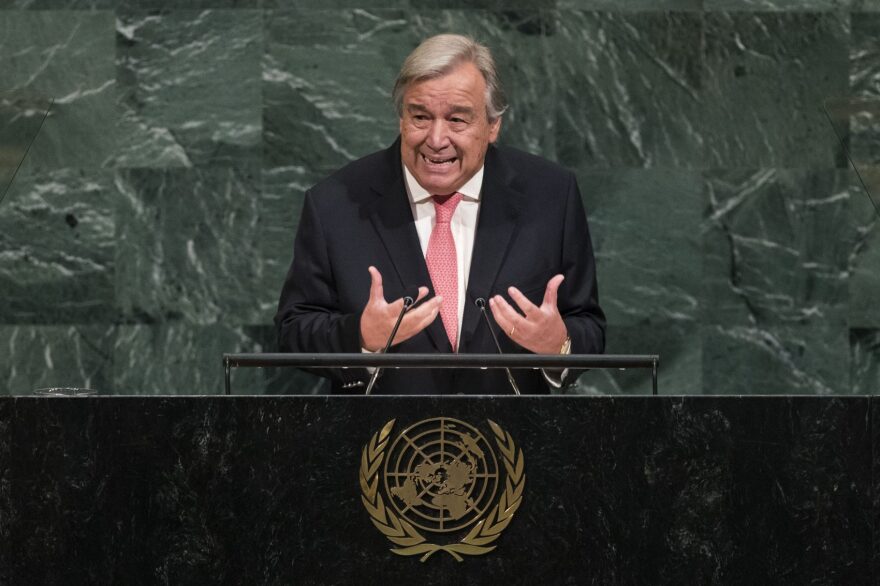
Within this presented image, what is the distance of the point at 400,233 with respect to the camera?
4023 mm

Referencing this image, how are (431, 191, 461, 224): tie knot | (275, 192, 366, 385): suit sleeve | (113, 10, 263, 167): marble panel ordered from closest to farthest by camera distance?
(275, 192, 366, 385): suit sleeve, (431, 191, 461, 224): tie knot, (113, 10, 263, 167): marble panel

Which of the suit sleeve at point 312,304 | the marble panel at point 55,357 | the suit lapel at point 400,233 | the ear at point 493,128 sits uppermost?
the ear at point 493,128

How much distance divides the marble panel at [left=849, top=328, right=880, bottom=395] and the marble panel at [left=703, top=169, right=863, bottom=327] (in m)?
0.10

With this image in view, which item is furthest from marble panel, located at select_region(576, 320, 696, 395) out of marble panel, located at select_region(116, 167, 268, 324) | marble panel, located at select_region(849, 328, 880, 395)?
marble panel, located at select_region(116, 167, 268, 324)

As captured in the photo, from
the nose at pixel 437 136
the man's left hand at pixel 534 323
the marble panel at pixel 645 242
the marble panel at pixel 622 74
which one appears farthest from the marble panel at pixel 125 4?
the man's left hand at pixel 534 323

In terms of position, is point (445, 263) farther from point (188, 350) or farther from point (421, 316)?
point (188, 350)

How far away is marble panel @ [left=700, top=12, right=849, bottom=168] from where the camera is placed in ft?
18.2

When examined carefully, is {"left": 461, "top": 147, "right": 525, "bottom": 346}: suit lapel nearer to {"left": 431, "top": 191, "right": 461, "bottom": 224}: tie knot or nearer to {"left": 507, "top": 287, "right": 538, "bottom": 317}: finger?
{"left": 431, "top": 191, "right": 461, "bottom": 224}: tie knot

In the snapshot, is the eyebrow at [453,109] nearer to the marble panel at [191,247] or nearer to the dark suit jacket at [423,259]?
the dark suit jacket at [423,259]
